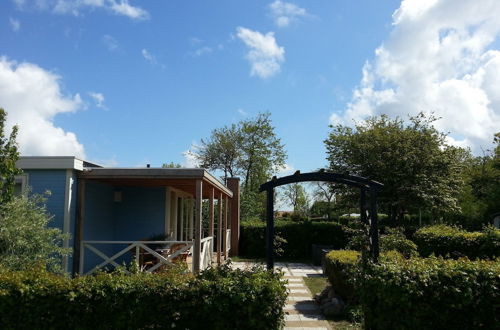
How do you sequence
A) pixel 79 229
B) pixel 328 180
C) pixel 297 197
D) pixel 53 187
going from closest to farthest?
1. pixel 328 180
2. pixel 53 187
3. pixel 79 229
4. pixel 297 197

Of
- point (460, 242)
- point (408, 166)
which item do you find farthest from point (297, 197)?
point (460, 242)

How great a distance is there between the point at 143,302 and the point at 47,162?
4.82 metres

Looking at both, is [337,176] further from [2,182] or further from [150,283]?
[2,182]

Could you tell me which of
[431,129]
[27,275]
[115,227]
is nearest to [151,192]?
[115,227]

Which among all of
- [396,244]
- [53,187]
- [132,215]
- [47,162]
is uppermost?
[47,162]

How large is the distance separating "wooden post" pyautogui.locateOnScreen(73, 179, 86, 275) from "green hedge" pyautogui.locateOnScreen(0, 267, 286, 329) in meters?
3.77

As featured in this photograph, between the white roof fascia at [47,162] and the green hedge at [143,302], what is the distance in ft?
11.9

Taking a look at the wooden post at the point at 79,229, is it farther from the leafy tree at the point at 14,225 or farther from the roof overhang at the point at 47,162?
the leafy tree at the point at 14,225

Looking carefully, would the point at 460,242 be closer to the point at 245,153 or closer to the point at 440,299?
the point at 440,299

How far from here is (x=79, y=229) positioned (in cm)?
896

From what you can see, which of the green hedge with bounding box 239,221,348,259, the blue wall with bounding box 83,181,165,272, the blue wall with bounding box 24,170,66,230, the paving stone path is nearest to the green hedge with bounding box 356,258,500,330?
the paving stone path

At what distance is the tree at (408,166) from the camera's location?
60.6 ft

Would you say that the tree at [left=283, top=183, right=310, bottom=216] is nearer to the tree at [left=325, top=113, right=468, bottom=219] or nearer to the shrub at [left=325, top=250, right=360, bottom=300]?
the tree at [left=325, top=113, right=468, bottom=219]

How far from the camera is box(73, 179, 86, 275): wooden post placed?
893 cm
